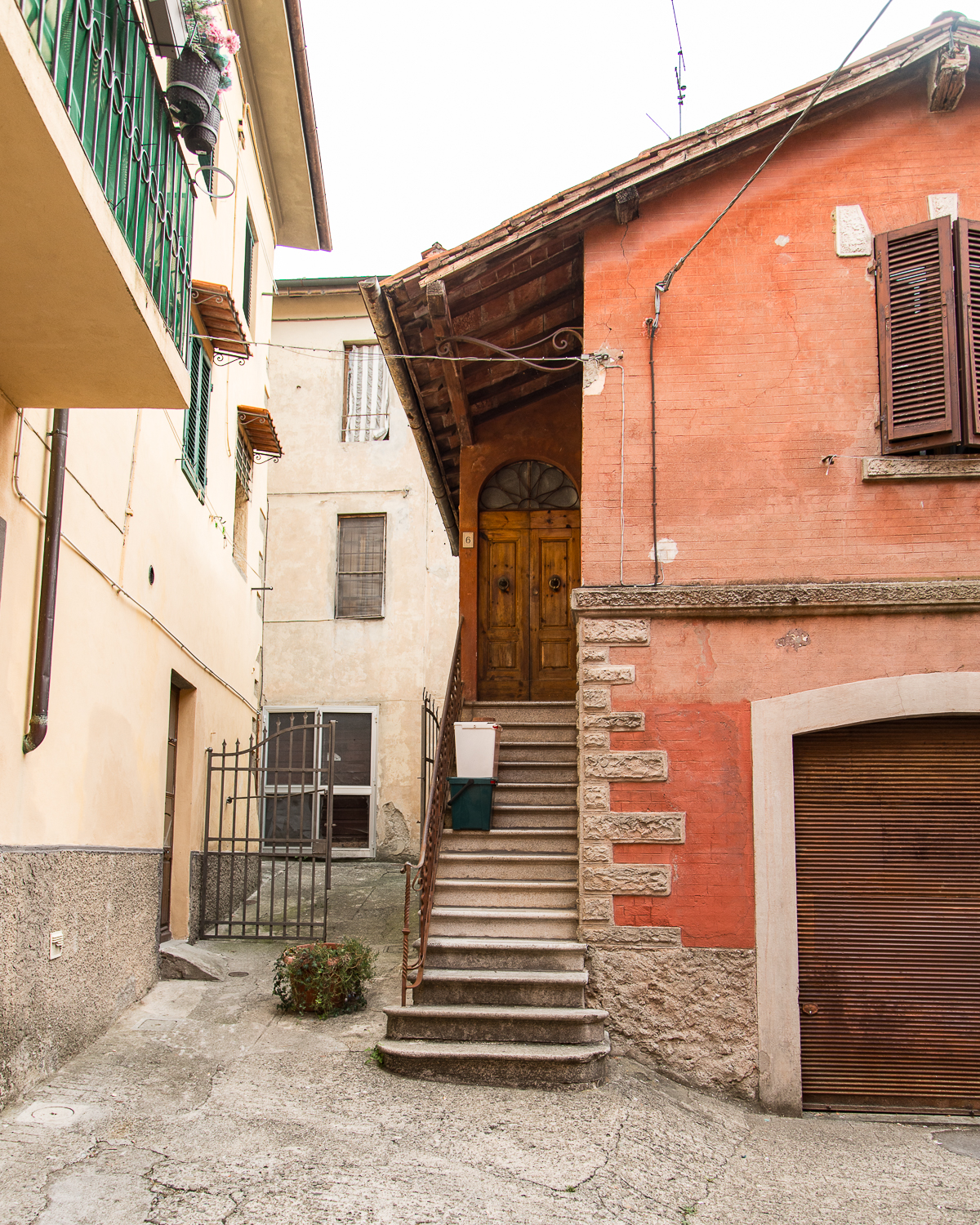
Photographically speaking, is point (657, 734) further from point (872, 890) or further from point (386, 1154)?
point (386, 1154)

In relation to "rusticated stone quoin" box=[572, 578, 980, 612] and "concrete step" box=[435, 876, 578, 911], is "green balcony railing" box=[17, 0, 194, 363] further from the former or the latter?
"concrete step" box=[435, 876, 578, 911]

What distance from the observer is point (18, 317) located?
5.05 meters

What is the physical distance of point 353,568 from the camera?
16.9 metres

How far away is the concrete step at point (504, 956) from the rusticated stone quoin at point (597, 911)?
0.19 metres

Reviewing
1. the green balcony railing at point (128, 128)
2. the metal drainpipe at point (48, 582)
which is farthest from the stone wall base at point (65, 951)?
the green balcony railing at point (128, 128)

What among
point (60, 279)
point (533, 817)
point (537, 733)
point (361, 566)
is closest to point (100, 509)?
point (60, 279)

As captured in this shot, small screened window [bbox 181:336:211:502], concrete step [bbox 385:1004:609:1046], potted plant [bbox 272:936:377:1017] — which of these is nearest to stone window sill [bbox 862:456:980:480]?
concrete step [bbox 385:1004:609:1046]

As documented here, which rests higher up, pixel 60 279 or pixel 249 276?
pixel 249 276

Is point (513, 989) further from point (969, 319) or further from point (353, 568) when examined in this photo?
point (353, 568)

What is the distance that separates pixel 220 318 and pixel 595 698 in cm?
529

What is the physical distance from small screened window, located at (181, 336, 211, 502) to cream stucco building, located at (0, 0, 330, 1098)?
1.5 inches

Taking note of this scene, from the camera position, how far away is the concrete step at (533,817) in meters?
8.66

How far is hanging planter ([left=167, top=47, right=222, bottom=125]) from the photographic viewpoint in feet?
18.4

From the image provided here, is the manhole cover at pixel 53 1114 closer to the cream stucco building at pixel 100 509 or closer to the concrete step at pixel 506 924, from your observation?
the cream stucco building at pixel 100 509
